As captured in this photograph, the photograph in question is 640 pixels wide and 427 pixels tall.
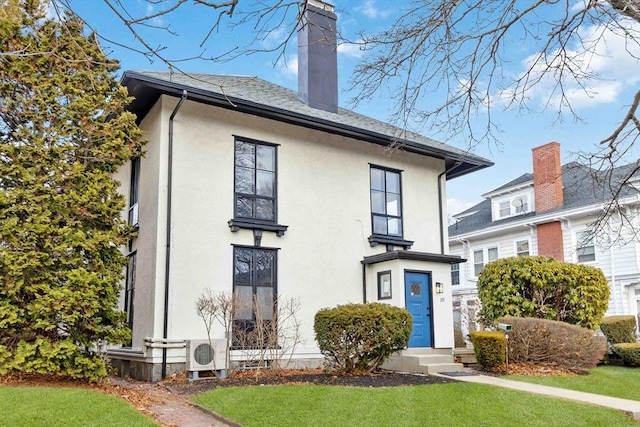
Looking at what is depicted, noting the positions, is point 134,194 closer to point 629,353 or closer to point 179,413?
point 179,413

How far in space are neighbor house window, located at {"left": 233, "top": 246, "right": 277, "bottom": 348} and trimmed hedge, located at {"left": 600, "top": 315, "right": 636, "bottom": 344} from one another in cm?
912

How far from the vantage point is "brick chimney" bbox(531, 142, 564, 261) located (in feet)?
74.6

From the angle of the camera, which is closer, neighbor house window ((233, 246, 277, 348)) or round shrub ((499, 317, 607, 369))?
neighbor house window ((233, 246, 277, 348))

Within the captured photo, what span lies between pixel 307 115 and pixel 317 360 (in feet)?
18.7

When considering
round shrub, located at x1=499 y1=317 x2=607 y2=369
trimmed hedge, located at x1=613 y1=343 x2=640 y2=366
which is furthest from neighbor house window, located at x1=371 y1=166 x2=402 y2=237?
trimmed hedge, located at x1=613 y1=343 x2=640 y2=366

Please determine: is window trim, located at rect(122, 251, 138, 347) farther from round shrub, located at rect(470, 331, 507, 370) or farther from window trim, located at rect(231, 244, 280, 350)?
round shrub, located at rect(470, 331, 507, 370)

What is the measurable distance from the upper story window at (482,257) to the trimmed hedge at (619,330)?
33.2ft

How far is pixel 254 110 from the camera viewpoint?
12867 millimetres

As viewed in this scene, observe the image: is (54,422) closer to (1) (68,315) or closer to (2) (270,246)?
(1) (68,315)

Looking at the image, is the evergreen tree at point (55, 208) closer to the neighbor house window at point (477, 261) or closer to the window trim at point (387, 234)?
the window trim at point (387, 234)

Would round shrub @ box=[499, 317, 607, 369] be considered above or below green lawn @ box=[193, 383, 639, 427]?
above

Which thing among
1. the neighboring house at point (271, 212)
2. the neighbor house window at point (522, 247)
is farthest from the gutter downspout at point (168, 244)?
the neighbor house window at point (522, 247)

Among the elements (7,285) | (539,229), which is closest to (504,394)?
(7,285)

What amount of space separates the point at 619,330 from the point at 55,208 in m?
13.9
